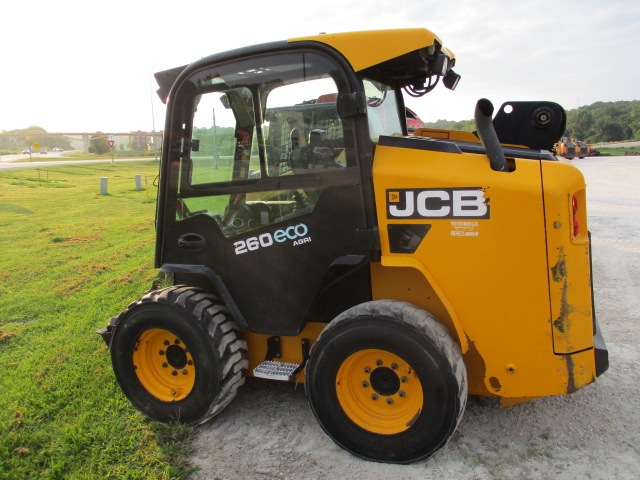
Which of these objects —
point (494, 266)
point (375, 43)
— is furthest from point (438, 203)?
point (375, 43)

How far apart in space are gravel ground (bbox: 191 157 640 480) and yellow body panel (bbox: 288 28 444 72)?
2346 mm

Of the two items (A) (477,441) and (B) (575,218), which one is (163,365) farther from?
(B) (575,218)

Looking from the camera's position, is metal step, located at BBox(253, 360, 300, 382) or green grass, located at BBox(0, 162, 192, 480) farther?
metal step, located at BBox(253, 360, 300, 382)

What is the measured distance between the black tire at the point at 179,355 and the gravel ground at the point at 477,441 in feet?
0.93

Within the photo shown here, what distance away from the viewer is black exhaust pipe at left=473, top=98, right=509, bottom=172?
9.17 feet

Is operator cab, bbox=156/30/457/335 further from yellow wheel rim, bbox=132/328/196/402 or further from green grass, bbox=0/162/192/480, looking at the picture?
green grass, bbox=0/162/192/480

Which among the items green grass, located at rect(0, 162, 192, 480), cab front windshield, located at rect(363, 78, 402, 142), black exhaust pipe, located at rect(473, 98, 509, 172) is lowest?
green grass, located at rect(0, 162, 192, 480)

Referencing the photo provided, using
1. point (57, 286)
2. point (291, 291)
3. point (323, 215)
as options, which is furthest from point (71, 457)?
point (57, 286)

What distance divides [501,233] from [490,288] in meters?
0.32

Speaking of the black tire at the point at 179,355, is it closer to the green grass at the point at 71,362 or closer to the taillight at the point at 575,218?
the green grass at the point at 71,362

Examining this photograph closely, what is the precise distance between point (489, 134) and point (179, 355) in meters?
2.50

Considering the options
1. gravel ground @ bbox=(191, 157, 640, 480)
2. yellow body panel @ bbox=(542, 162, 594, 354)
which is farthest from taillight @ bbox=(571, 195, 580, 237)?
gravel ground @ bbox=(191, 157, 640, 480)

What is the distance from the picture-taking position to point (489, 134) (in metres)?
2.83

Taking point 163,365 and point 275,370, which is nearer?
point 275,370
